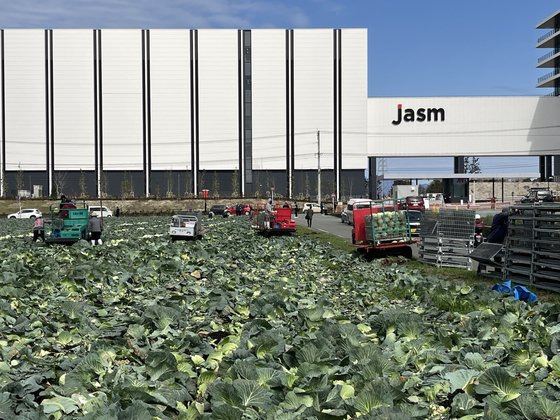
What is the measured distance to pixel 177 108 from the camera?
325ft

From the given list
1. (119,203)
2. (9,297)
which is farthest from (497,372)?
(119,203)

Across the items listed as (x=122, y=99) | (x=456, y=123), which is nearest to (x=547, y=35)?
(x=456, y=123)

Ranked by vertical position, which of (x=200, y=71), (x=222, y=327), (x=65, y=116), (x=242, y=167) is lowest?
(x=222, y=327)

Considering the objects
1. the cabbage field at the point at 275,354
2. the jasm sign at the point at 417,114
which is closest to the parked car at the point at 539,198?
the cabbage field at the point at 275,354

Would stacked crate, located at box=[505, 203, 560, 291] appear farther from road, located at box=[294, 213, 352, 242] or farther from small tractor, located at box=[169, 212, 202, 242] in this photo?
small tractor, located at box=[169, 212, 202, 242]

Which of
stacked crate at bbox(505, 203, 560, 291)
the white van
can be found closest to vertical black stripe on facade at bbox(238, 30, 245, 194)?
the white van

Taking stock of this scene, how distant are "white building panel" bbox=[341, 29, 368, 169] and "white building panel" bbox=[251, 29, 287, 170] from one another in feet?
32.7

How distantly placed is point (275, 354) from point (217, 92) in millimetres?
95393

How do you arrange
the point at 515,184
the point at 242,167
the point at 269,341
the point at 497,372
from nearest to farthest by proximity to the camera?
the point at 497,372 → the point at 269,341 → the point at 242,167 → the point at 515,184

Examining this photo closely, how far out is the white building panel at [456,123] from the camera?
10262 cm

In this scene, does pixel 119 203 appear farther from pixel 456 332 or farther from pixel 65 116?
pixel 456 332

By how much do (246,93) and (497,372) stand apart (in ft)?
317

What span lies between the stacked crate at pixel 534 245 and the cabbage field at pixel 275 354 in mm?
3315

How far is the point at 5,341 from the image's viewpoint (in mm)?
8055
